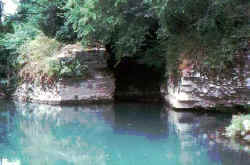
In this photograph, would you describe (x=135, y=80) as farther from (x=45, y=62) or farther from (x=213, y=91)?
(x=213, y=91)

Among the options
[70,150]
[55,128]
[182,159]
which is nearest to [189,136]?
[182,159]

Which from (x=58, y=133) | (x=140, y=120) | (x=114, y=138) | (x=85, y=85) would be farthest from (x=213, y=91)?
(x=85, y=85)

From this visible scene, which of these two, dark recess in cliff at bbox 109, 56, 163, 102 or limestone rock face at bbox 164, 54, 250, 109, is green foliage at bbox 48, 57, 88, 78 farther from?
limestone rock face at bbox 164, 54, 250, 109

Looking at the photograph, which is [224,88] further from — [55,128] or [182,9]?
[55,128]

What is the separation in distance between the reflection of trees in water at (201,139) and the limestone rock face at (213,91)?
381mm

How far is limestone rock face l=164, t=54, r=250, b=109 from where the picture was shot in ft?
25.5

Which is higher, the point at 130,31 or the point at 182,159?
the point at 130,31

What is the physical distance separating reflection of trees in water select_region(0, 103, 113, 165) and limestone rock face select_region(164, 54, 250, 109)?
2.31m

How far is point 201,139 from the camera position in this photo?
5.67 meters

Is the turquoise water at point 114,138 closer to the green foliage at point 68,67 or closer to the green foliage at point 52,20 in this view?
the green foliage at point 68,67

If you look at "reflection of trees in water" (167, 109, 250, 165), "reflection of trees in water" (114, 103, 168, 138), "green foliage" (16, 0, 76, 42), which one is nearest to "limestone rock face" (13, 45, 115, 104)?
"green foliage" (16, 0, 76, 42)

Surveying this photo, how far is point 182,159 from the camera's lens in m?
4.62

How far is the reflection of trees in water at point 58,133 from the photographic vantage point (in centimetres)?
487

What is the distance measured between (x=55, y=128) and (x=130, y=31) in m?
4.17
